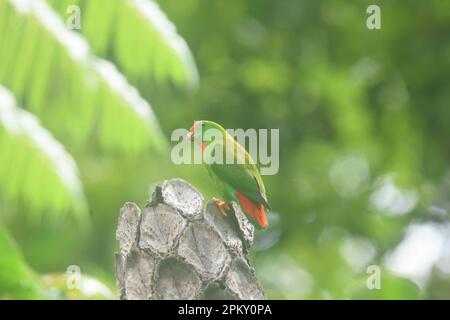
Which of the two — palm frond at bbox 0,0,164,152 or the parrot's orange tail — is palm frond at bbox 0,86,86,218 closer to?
palm frond at bbox 0,0,164,152

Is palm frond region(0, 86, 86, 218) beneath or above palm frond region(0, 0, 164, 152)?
beneath

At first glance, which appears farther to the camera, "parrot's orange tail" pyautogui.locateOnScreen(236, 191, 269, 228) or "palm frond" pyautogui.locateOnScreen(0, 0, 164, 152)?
"palm frond" pyautogui.locateOnScreen(0, 0, 164, 152)

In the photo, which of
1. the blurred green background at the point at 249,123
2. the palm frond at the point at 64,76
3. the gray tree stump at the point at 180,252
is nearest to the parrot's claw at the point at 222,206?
the gray tree stump at the point at 180,252

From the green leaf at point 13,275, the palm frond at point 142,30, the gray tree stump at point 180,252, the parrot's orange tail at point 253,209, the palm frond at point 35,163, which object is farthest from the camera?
the palm frond at point 142,30

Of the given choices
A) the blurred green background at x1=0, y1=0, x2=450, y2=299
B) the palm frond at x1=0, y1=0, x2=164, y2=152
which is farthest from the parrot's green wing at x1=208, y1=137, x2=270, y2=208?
the palm frond at x1=0, y1=0, x2=164, y2=152

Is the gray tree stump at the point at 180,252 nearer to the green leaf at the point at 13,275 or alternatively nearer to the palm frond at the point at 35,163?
the green leaf at the point at 13,275

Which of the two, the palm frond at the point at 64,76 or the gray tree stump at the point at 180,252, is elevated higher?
the palm frond at the point at 64,76

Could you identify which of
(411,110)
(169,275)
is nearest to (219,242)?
(169,275)

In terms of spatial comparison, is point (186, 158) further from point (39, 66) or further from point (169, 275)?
point (39, 66)
